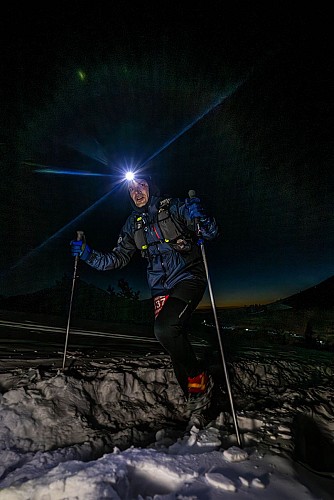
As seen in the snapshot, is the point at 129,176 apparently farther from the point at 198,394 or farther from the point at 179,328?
the point at 198,394

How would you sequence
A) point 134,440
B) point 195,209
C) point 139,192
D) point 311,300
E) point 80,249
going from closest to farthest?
point 134,440
point 195,209
point 139,192
point 80,249
point 311,300

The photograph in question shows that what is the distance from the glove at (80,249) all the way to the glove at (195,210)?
1979 millimetres

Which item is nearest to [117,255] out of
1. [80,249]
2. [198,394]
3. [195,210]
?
[80,249]

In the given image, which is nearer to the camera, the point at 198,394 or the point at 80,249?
the point at 198,394

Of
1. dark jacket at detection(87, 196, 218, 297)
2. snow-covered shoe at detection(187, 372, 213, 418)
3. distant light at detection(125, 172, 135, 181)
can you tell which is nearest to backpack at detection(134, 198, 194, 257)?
dark jacket at detection(87, 196, 218, 297)

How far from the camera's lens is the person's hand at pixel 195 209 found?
11.1 ft

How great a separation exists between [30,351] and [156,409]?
2993mm

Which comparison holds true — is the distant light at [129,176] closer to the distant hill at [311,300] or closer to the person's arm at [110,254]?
the person's arm at [110,254]

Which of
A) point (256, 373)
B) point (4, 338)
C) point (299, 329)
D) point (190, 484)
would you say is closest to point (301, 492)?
point (190, 484)

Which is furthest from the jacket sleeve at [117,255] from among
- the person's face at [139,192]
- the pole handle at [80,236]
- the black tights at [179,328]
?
the black tights at [179,328]

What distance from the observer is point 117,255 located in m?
4.55

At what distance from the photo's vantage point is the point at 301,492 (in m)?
1.60

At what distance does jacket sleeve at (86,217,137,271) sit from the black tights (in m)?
Result: 1.31

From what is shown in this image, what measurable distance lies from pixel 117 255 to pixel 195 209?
1.73 meters
